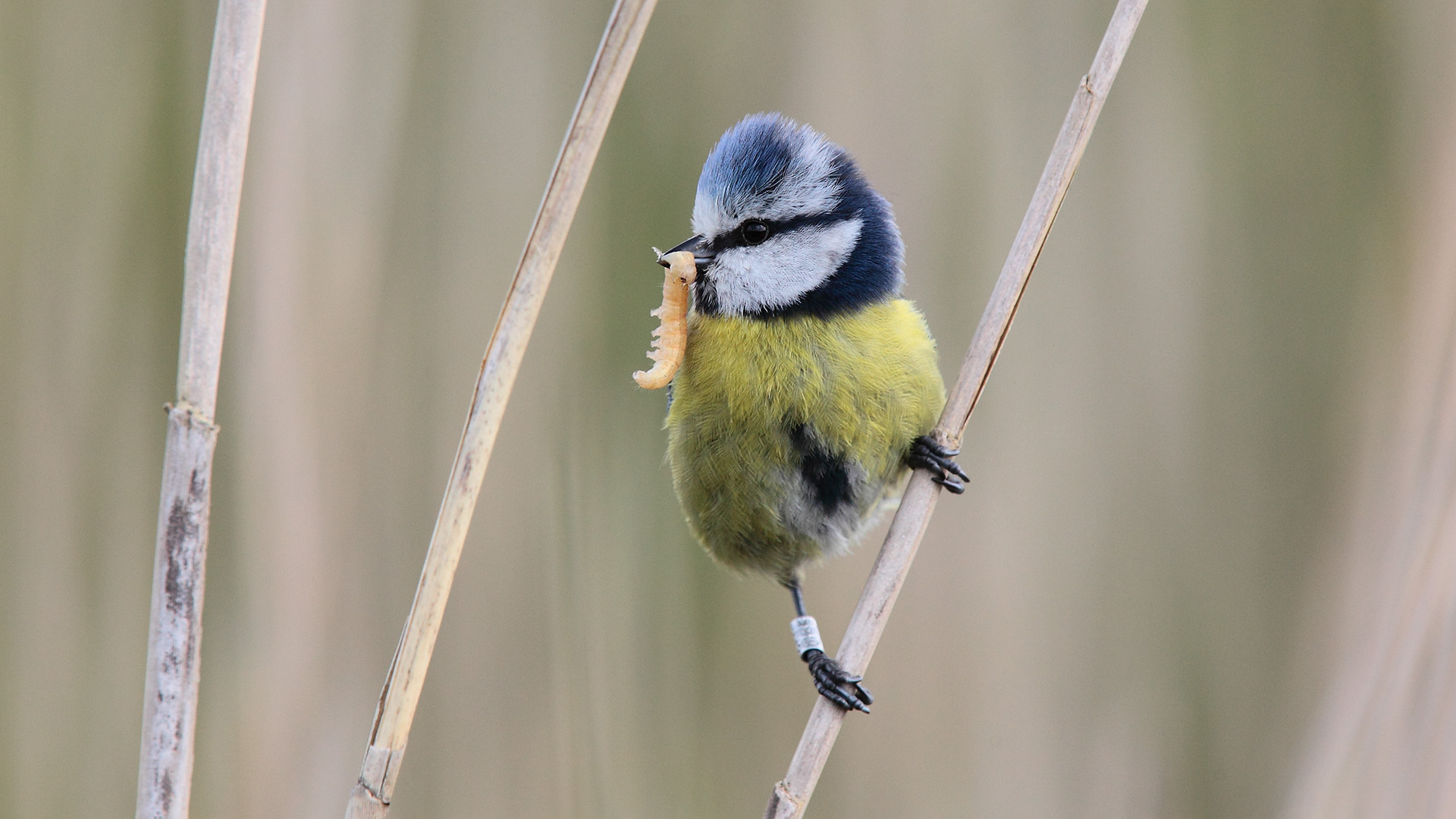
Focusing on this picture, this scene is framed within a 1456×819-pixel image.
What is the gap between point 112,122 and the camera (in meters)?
1.49

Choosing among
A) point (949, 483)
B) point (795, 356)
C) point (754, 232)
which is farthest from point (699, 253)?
point (949, 483)

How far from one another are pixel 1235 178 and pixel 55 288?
6.25ft

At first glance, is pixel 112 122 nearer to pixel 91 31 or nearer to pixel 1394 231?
pixel 91 31

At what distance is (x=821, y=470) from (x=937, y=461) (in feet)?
0.51

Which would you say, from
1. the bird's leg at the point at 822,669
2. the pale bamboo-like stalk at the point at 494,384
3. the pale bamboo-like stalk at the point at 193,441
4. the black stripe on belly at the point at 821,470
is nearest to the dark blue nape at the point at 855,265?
the black stripe on belly at the point at 821,470

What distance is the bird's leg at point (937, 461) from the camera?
4.41ft

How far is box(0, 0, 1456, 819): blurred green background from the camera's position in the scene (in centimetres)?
149

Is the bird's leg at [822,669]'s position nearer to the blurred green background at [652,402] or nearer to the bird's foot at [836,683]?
the bird's foot at [836,683]

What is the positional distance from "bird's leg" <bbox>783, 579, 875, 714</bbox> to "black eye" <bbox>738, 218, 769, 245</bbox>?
1.80 feet

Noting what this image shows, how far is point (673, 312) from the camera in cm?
138

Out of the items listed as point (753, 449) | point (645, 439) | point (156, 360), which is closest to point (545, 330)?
point (645, 439)

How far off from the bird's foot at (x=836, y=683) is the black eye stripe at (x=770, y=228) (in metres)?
0.58

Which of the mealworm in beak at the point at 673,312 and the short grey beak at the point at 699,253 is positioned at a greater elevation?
the short grey beak at the point at 699,253

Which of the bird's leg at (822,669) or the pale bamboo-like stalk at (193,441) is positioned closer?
the pale bamboo-like stalk at (193,441)
